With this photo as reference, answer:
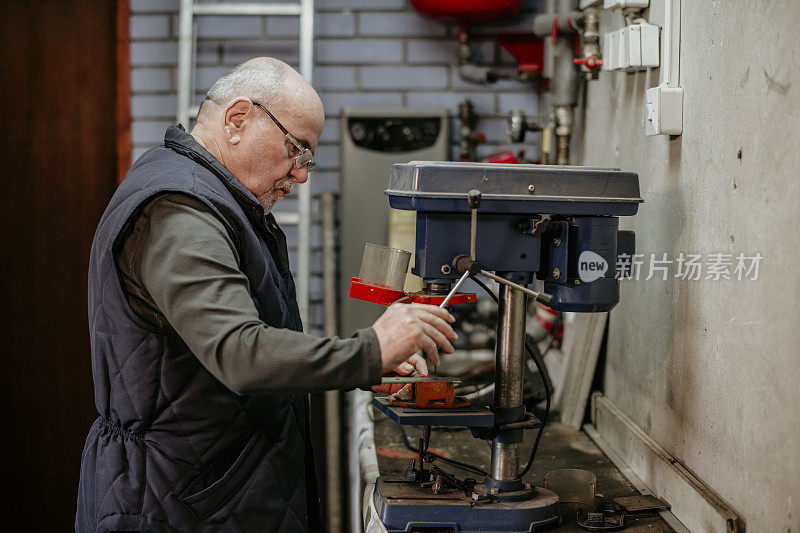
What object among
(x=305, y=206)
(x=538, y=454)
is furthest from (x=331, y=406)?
(x=538, y=454)

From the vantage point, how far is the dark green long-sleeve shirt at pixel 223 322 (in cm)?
114

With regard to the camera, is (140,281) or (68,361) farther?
(68,361)

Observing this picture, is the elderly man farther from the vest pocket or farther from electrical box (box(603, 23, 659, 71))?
electrical box (box(603, 23, 659, 71))

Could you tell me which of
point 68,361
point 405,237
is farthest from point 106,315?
point 68,361

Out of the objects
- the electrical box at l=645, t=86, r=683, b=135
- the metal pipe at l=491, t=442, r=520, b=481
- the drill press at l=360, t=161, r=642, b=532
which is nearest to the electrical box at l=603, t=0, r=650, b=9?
the electrical box at l=645, t=86, r=683, b=135

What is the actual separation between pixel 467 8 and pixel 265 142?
5.03 ft

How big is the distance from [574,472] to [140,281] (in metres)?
0.89

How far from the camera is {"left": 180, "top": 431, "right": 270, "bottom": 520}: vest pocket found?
136 centimetres

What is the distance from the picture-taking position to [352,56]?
121 inches

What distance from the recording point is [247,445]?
140 cm

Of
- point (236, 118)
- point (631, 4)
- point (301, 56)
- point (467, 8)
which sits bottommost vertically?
point (236, 118)

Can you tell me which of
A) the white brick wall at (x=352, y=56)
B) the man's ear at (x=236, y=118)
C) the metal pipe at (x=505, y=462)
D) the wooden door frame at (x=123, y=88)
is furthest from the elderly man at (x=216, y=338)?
the wooden door frame at (x=123, y=88)

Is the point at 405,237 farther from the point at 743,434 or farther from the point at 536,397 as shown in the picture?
the point at 743,434

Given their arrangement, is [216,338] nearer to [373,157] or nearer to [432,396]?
[432,396]
